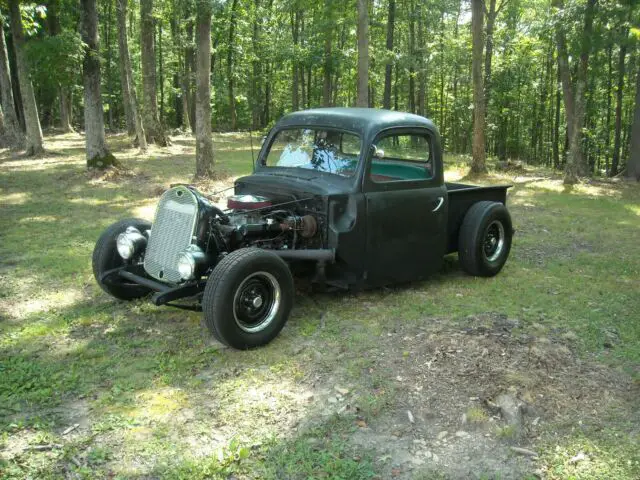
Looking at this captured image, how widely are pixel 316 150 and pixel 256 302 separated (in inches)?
77.3

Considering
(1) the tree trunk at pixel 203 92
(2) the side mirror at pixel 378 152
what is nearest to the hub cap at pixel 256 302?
(2) the side mirror at pixel 378 152

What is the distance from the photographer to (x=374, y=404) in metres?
3.74

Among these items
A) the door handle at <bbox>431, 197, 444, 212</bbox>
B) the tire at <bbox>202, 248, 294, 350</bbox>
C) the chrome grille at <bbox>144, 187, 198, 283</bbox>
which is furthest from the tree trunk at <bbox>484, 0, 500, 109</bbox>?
the tire at <bbox>202, 248, 294, 350</bbox>

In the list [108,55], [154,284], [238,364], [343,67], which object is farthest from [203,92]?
[108,55]

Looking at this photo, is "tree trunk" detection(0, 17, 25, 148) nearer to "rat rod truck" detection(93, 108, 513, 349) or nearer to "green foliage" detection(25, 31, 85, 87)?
"green foliage" detection(25, 31, 85, 87)

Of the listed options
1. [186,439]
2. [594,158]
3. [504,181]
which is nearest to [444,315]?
[186,439]

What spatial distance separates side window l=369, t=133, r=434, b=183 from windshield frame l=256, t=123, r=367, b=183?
43 cm

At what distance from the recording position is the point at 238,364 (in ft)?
14.2

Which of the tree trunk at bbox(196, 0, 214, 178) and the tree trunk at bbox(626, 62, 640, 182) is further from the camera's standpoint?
the tree trunk at bbox(626, 62, 640, 182)

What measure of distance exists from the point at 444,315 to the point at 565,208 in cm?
754

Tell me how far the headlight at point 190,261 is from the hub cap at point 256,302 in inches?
18.3

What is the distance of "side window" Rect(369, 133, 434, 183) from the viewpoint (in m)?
5.84

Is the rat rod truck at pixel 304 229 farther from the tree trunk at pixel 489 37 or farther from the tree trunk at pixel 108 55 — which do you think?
the tree trunk at pixel 108 55

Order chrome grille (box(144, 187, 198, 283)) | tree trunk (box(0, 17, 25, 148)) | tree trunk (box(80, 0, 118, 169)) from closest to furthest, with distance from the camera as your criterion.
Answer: chrome grille (box(144, 187, 198, 283))
tree trunk (box(80, 0, 118, 169))
tree trunk (box(0, 17, 25, 148))
